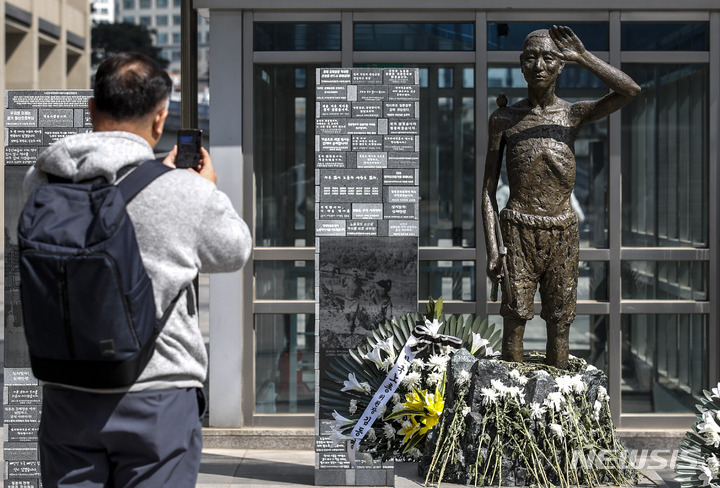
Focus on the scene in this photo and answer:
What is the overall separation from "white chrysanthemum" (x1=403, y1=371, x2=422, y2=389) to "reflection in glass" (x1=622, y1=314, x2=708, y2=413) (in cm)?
322

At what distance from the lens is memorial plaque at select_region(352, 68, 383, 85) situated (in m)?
6.87

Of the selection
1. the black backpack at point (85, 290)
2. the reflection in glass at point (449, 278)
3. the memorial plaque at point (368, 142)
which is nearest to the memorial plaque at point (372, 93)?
the memorial plaque at point (368, 142)

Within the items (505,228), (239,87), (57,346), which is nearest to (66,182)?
(57,346)

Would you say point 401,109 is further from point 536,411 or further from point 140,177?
point 140,177

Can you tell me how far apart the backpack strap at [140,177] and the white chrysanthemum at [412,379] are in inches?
105

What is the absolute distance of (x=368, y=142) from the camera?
688cm

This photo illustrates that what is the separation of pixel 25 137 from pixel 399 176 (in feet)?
7.52

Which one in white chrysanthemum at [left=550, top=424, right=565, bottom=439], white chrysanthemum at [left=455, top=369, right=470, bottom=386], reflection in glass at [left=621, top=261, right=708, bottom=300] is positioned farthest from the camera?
reflection in glass at [left=621, top=261, right=708, bottom=300]

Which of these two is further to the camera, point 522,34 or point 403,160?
point 522,34

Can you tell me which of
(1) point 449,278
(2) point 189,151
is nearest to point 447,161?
(1) point 449,278

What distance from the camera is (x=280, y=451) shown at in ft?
25.7

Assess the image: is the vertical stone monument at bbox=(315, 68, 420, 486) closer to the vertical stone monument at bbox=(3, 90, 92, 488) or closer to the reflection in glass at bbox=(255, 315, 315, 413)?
the reflection in glass at bbox=(255, 315, 315, 413)

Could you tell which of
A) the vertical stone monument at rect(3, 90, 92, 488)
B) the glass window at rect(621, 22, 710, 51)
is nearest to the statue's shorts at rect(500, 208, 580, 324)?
the vertical stone monument at rect(3, 90, 92, 488)

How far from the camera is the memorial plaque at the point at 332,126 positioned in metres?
6.89
